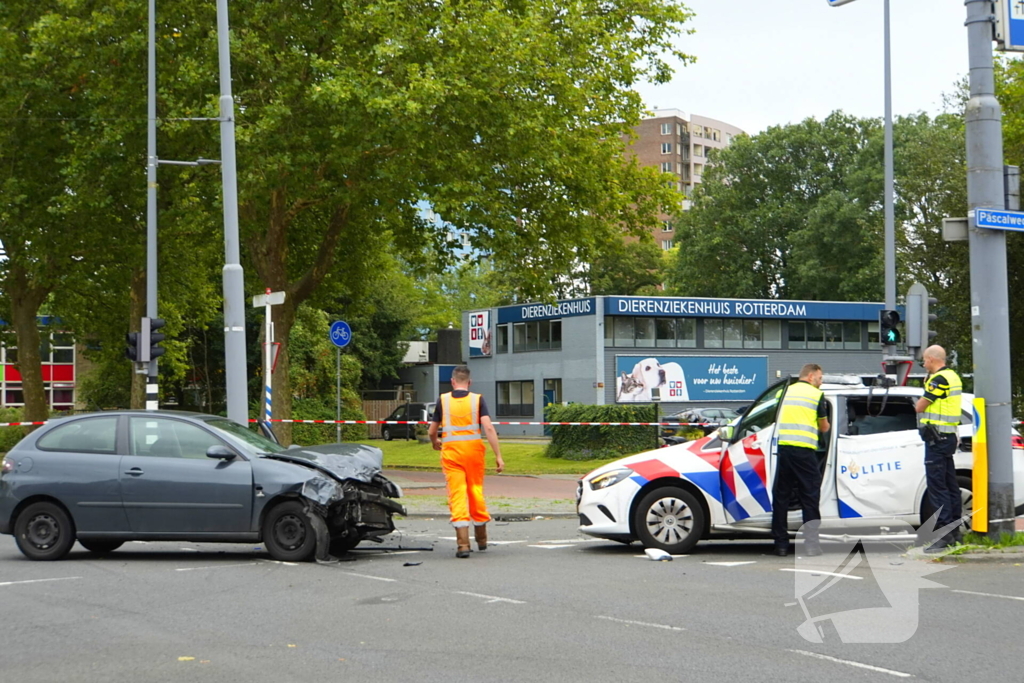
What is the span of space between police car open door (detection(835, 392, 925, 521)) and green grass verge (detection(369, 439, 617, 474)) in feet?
50.8

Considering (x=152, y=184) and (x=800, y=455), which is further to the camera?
(x=152, y=184)

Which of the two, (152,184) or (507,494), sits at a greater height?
(152,184)

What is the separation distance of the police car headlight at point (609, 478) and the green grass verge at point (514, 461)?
49.7 ft

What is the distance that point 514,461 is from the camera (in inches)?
1265

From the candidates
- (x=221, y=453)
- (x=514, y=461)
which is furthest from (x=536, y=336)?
(x=221, y=453)

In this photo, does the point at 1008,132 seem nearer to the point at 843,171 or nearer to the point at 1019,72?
the point at 1019,72

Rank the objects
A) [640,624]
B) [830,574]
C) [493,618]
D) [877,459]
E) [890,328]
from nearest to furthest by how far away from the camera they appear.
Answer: [640,624]
[493,618]
[830,574]
[877,459]
[890,328]

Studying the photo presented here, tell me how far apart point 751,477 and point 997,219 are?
3302mm

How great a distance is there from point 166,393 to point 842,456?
44591 mm

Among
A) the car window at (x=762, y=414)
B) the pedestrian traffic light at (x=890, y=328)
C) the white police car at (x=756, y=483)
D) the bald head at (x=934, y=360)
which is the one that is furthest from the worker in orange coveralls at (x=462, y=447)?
the pedestrian traffic light at (x=890, y=328)

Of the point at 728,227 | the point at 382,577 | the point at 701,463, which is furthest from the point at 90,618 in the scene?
the point at 728,227

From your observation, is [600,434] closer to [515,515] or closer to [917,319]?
[515,515]

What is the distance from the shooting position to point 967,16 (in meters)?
11.5

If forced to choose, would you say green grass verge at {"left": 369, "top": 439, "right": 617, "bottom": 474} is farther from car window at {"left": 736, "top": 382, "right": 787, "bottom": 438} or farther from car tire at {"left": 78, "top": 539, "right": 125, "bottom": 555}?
car window at {"left": 736, "top": 382, "right": 787, "bottom": 438}
